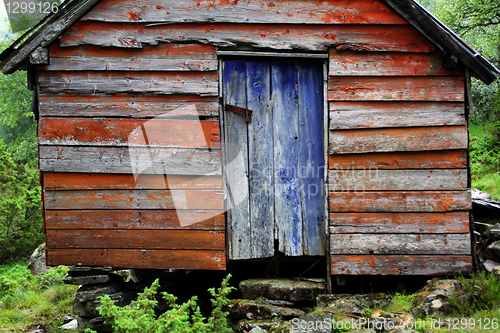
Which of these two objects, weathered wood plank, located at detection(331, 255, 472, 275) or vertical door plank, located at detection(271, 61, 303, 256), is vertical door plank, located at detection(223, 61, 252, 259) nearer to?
vertical door plank, located at detection(271, 61, 303, 256)

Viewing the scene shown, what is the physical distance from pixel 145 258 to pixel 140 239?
0.22 m

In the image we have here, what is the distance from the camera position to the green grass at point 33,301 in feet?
15.1

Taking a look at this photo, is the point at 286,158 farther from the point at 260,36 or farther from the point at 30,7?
the point at 30,7

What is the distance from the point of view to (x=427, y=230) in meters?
3.71

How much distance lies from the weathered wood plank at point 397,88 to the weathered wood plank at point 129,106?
4.49 feet

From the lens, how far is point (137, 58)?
367 centimetres

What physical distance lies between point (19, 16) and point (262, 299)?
15.8m

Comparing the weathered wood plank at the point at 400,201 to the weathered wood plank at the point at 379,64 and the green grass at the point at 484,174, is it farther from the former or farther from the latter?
the green grass at the point at 484,174

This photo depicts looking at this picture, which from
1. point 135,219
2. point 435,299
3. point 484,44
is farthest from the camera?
point 484,44

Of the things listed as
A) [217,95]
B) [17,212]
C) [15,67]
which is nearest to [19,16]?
[17,212]

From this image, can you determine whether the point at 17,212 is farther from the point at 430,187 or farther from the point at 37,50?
the point at 430,187

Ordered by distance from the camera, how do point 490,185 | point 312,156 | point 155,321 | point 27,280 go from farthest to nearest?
point 490,185
point 27,280
point 312,156
point 155,321

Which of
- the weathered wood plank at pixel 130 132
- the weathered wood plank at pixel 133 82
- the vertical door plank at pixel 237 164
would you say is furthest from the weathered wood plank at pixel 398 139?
the weathered wood plank at pixel 133 82

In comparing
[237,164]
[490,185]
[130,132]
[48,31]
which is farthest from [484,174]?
[48,31]
